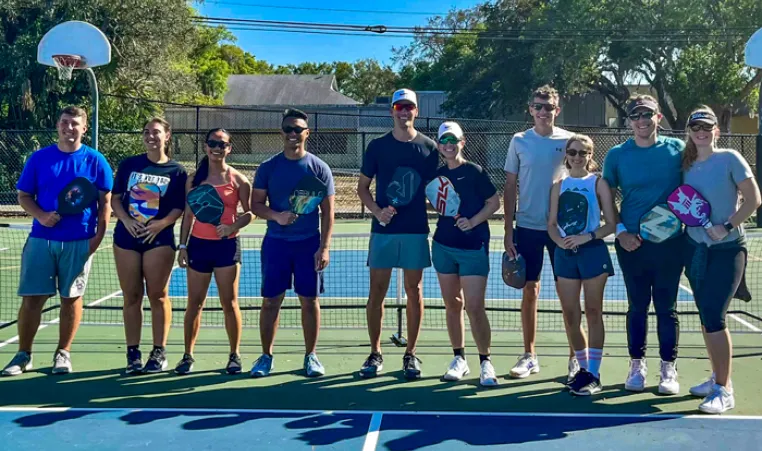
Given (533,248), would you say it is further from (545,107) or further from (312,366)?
Result: (312,366)

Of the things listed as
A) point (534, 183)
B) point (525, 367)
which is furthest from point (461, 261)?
point (525, 367)

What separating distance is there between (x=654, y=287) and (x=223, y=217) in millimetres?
3124

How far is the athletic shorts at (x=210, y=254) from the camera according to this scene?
215 inches

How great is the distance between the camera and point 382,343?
6.58 meters

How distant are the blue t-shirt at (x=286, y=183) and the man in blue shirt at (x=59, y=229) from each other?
1250mm

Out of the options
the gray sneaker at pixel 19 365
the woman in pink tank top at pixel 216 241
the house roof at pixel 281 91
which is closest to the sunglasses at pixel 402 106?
the woman in pink tank top at pixel 216 241

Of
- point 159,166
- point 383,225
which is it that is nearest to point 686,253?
point 383,225

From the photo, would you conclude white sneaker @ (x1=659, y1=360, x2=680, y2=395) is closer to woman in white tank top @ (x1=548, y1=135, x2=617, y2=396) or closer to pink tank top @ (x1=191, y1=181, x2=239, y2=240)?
woman in white tank top @ (x1=548, y1=135, x2=617, y2=396)

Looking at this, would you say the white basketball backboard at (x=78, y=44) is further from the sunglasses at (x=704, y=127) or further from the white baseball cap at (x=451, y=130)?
the sunglasses at (x=704, y=127)

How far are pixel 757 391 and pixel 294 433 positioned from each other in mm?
3265

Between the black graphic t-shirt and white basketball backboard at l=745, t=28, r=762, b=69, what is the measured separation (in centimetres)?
480

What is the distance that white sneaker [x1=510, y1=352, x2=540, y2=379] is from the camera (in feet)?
18.1

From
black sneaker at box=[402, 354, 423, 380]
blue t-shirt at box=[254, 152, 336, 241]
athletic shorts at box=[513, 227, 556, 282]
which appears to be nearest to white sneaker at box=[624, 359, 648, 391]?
athletic shorts at box=[513, 227, 556, 282]

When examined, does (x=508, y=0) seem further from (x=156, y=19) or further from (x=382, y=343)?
(x=382, y=343)
